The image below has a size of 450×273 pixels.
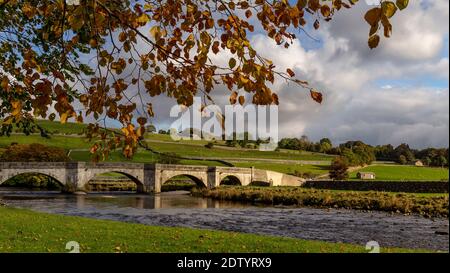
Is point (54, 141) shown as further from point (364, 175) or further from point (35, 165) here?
point (364, 175)

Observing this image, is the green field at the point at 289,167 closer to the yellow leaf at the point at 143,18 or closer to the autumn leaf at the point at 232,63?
the yellow leaf at the point at 143,18

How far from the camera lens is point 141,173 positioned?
2810 inches

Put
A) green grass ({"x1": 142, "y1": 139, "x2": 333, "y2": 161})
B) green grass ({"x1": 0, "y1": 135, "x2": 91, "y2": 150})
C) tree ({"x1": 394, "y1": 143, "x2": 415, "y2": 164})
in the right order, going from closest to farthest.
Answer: green grass ({"x1": 0, "y1": 135, "x2": 91, "y2": 150})
green grass ({"x1": 142, "y1": 139, "x2": 333, "y2": 161})
tree ({"x1": 394, "y1": 143, "x2": 415, "y2": 164})

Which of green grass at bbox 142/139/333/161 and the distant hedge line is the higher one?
green grass at bbox 142/139/333/161

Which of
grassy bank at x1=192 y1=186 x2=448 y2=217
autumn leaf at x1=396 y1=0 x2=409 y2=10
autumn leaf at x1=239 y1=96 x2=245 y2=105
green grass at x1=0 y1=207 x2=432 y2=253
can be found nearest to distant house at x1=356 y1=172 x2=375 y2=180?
grassy bank at x1=192 y1=186 x2=448 y2=217

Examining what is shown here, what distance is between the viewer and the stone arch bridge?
61103 mm

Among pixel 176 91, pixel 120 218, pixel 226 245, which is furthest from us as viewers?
pixel 120 218

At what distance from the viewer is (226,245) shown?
1380 cm

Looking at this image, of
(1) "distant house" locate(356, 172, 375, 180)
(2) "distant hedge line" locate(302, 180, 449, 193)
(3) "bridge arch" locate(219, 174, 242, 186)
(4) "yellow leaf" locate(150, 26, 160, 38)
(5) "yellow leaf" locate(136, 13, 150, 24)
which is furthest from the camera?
(1) "distant house" locate(356, 172, 375, 180)

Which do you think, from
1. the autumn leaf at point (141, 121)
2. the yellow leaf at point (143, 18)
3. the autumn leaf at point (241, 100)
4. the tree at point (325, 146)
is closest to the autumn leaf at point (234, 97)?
the autumn leaf at point (241, 100)

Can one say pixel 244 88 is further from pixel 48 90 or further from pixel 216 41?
pixel 48 90

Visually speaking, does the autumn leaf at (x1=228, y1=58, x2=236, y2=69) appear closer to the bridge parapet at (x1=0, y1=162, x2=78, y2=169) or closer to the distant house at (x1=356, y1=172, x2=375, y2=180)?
the bridge parapet at (x1=0, y1=162, x2=78, y2=169)

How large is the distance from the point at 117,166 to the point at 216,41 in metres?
66.3
